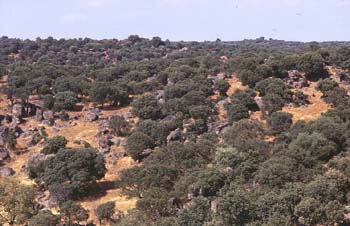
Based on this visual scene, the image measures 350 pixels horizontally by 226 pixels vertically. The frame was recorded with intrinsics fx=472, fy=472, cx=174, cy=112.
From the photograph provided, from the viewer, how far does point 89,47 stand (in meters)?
162

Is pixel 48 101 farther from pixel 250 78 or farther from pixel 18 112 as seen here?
pixel 250 78

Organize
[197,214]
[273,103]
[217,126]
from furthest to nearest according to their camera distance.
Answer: [273,103], [217,126], [197,214]

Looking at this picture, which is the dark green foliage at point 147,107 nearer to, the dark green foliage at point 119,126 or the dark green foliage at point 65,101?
the dark green foliage at point 119,126

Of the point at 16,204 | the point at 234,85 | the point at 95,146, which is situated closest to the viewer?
the point at 16,204

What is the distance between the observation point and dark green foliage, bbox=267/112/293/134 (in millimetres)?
65062

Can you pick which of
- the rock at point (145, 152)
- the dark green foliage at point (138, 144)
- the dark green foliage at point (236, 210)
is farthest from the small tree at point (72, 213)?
the rock at point (145, 152)

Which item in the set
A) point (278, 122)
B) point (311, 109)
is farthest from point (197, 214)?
point (311, 109)

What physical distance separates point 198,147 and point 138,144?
29.1 ft

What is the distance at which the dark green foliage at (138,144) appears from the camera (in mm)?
63812

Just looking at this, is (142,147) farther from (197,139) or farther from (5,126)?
(5,126)

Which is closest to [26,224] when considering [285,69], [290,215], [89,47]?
[290,215]

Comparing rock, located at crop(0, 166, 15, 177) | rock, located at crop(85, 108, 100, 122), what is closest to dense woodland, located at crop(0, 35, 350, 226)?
rock, located at crop(85, 108, 100, 122)

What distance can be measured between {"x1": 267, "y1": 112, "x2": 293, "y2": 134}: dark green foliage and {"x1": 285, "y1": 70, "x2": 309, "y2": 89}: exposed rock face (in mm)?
17047

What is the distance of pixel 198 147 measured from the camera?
60.4 meters
